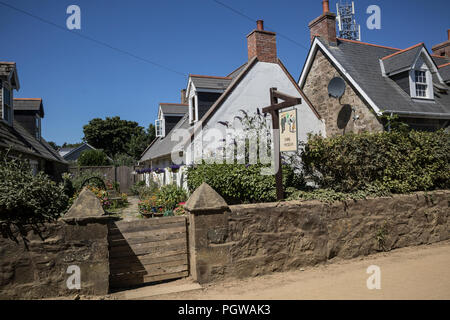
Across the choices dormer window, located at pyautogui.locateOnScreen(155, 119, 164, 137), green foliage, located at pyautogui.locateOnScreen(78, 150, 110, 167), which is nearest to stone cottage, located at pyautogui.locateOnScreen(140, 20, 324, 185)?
dormer window, located at pyautogui.locateOnScreen(155, 119, 164, 137)

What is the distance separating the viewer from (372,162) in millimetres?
7516

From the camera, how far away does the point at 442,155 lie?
849 cm

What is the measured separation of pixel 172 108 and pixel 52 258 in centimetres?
1766

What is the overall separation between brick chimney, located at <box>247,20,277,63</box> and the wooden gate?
1029 centimetres

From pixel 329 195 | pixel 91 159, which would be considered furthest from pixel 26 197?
pixel 91 159

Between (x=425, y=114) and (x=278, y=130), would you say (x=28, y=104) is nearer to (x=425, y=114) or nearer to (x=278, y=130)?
(x=278, y=130)

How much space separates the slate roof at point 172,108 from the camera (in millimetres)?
21050

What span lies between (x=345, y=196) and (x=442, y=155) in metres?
3.87

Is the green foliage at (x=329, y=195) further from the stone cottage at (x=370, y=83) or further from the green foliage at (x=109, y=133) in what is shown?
the green foliage at (x=109, y=133)

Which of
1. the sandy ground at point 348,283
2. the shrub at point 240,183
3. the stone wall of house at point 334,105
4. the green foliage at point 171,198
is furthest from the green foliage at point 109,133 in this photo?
the sandy ground at point 348,283

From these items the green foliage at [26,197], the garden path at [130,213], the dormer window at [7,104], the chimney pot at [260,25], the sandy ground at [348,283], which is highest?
the chimney pot at [260,25]

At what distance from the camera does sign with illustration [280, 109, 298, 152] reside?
6.22 meters

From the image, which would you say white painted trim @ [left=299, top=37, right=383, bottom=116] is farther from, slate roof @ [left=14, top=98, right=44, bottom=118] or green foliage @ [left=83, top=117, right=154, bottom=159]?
green foliage @ [left=83, top=117, right=154, bottom=159]

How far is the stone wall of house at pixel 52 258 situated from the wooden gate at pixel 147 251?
0.35m
